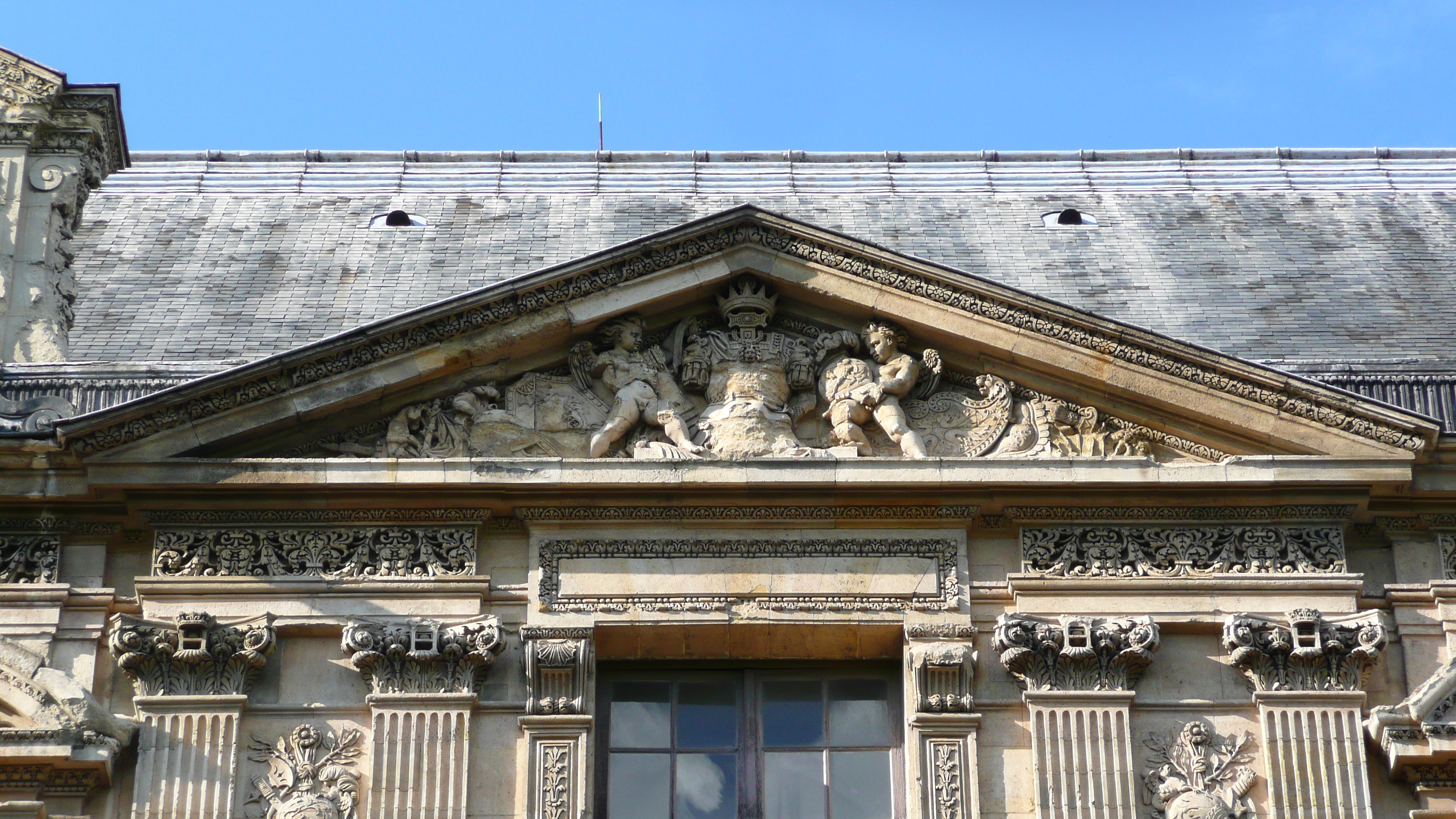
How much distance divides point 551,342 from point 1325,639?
5.50m

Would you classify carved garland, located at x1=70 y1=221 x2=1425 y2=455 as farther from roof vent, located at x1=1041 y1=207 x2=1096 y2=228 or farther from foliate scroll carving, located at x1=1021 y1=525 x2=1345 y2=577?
roof vent, located at x1=1041 y1=207 x2=1096 y2=228

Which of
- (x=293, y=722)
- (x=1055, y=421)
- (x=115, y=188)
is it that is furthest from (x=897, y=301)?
(x=115, y=188)

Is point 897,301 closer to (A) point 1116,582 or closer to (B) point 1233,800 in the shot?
(A) point 1116,582

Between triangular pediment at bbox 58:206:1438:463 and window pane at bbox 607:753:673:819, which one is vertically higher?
triangular pediment at bbox 58:206:1438:463

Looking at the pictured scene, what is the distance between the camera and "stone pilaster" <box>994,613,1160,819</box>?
13.8m

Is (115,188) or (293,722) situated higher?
(115,188)

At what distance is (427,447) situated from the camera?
1502cm

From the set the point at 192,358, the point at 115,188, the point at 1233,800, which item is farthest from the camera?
the point at 115,188

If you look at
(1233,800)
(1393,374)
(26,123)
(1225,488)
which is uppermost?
(26,123)

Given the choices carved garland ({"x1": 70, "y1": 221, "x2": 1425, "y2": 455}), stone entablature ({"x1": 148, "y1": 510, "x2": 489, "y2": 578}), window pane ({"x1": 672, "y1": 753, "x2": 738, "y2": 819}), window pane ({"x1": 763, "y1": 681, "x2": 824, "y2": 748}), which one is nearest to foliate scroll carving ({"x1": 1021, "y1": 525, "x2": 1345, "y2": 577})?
carved garland ({"x1": 70, "y1": 221, "x2": 1425, "y2": 455})

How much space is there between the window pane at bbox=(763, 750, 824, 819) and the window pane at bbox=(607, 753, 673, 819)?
0.12 m

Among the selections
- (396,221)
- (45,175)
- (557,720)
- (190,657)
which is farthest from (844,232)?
(190,657)

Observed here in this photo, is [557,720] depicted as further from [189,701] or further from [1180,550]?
[1180,550]

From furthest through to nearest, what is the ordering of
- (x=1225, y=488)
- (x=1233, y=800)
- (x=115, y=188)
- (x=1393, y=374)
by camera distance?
(x=115, y=188)
(x=1393, y=374)
(x=1225, y=488)
(x=1233, y=800)
